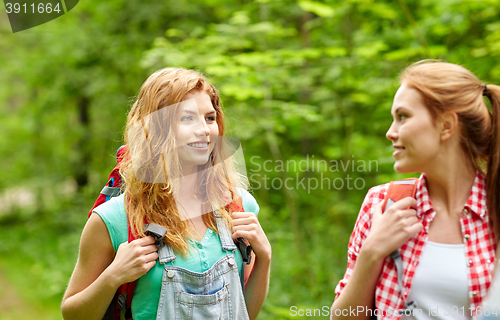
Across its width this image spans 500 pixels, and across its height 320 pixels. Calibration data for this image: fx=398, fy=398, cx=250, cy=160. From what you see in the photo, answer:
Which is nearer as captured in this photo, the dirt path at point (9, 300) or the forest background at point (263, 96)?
the forest background at point (263, 96)

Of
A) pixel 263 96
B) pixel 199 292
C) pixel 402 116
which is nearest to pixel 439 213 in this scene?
pixel 402 116

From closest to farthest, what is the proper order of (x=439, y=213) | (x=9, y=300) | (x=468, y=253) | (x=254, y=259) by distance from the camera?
(x=468, y=253) → (x=439, y=213) → (x=254, y=259) → (x=9, y=300)

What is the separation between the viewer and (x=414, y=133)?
4.76 ft

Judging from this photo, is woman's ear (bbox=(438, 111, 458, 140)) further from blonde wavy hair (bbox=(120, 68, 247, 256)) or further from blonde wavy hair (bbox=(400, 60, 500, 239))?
blonde wavy hair (bbox=(120, 68, 247, 256))

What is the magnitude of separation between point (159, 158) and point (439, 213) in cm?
116

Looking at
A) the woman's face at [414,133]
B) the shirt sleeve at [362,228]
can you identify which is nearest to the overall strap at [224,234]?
the shirt sleeve at [362,228]

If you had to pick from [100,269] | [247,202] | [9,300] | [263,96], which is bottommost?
[9,300]

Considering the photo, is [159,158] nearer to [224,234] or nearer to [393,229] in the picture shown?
[224,234]

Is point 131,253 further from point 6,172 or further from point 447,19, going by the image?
point 6,172

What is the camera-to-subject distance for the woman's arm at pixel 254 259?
1738mm

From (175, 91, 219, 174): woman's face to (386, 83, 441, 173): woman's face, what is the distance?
770mm

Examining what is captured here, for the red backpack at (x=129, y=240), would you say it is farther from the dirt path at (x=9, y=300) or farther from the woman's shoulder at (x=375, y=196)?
the dirt path at (x=9, y=300)

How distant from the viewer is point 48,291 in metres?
6.58

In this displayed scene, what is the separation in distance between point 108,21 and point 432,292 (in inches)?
247
